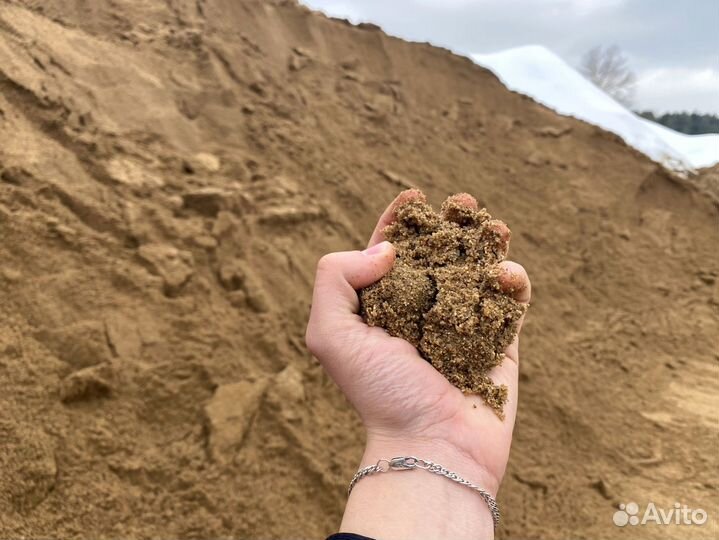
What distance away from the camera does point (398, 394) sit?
1335 mm

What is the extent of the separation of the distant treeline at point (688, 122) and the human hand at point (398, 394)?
24.9 feet

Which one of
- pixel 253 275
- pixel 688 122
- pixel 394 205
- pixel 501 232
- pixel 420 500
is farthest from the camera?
pixel 688 122

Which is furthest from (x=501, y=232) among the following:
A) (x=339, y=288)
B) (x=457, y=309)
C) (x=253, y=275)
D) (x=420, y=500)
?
(x=253, y=275)

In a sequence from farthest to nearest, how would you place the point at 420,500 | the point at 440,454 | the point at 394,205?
the point at 394,205 < the point at 440,454 < the point at 420,500

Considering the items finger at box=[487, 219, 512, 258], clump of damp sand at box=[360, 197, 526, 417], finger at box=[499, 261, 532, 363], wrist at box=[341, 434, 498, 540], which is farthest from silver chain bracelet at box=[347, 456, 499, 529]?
finger at box=[487, 219, 512, 258]

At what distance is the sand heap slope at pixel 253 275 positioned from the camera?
6.63 ft

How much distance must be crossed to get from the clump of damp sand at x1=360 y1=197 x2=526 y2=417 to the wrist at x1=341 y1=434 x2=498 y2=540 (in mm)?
204

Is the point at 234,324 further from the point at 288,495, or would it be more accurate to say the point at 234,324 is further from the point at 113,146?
the point at 113,146

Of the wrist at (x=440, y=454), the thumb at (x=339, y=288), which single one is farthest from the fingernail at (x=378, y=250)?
the wrist at (x=440, y=454)

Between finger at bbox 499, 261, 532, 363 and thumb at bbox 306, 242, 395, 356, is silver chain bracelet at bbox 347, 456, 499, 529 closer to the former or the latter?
thumb at bbox 306, 242, 395, 356

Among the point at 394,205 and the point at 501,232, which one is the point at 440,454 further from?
the point at 394,205

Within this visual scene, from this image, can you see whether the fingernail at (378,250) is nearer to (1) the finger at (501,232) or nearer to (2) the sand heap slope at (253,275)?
(1) the finger at (501,232)

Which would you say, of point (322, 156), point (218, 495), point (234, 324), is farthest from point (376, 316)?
point (322, 156)

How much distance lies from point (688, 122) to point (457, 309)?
339 inches
